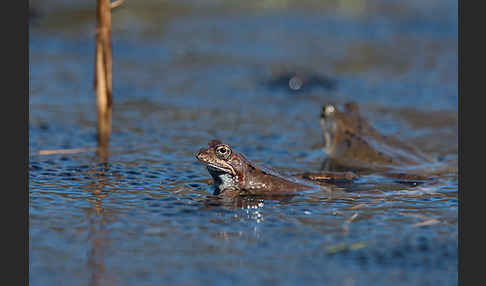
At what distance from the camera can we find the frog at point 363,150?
714cm

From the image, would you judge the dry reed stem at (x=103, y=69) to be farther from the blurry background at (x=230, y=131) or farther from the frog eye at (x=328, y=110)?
the frog eye at (x=328, y=110)

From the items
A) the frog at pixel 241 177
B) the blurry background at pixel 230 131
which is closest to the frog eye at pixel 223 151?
the frog at pixel 241 177

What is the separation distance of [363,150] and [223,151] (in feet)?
7.00

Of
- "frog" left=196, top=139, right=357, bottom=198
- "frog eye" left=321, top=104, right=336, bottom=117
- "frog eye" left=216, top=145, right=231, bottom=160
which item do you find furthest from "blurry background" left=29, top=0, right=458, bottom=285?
"frog eye" left=321, top=104, right=336, bottom=117

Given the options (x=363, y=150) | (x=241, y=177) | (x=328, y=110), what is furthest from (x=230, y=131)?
(x=241, y=177)

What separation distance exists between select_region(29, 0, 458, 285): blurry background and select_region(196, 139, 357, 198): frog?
0.57 feet

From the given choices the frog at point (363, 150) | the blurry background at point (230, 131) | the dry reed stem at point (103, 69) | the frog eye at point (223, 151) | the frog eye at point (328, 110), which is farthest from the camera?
the frog eye at point (328, 110)

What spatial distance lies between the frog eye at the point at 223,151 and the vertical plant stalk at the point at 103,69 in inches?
64.0

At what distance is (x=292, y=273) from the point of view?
13.9ft

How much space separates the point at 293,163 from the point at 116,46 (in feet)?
21.8

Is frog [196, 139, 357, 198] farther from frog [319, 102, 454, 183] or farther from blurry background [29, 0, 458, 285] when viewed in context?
frog [319, 102, 454, 183]

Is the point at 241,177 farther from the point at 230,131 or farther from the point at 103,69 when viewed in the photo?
the point at 230,131

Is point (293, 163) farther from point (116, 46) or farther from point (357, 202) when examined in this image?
point (116, 46)

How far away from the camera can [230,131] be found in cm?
845
